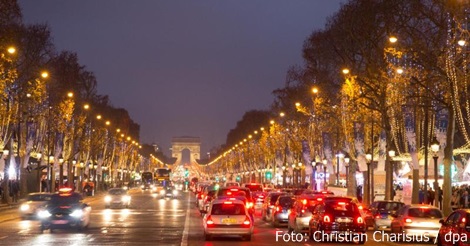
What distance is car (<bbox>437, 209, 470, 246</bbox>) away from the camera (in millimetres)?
24875

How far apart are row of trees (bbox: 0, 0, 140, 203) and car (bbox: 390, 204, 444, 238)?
2515 centimetres

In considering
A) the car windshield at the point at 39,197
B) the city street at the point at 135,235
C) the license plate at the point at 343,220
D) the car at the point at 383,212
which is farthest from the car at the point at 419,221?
the car windshield at the point at 39,197

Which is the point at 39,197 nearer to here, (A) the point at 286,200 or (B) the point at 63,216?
(B) the point at 63,216

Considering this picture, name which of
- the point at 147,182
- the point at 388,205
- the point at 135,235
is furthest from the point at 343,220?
the point at 147,182

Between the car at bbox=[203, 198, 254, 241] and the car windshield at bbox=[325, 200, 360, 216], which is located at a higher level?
the car windshield at bbox=[325, 200, 360, 216]

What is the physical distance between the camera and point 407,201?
60.6 meters

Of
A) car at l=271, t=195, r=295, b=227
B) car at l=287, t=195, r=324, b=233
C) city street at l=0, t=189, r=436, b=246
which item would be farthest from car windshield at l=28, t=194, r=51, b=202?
car at l=287, t=195, r=324, b=233

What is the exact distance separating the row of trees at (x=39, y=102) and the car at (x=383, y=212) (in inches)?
875

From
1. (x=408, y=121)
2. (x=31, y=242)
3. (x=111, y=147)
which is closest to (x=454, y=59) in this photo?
(x=31, y=242)

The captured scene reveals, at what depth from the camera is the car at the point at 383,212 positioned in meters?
42.4

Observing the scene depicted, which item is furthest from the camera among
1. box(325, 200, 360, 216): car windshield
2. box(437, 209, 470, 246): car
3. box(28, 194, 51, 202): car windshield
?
box(28, 194, 51, 202): car windshield

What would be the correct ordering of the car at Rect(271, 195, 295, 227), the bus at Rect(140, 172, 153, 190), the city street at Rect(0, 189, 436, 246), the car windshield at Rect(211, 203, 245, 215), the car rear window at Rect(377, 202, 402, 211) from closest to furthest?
the city street at Rect(0, 189, 436, 246) < the car windshield at Rect(211, 203, 245, 215) < the car rear window at Rect(377, 202, 402, 211) < the car at Rect(271, 195, 295, 227) < the bus at Rect(140, 172, 153, 190)

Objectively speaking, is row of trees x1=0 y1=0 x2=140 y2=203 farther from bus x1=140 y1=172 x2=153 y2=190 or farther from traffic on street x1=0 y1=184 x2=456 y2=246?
bus x1=140 y1=172 x2=153 y2=190

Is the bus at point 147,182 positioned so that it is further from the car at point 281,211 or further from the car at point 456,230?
the car at point 456,230
